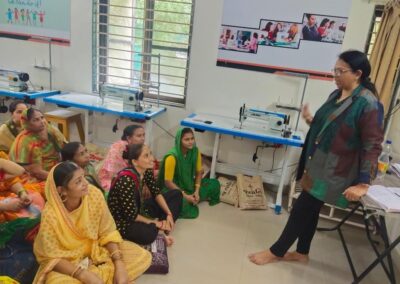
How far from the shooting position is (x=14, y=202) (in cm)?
177

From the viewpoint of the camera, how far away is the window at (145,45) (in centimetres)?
335

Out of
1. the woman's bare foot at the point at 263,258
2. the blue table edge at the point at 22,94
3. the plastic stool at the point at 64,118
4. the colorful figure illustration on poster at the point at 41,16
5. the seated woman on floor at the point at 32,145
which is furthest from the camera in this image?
the colorful figure illustration on poster at the point at 41,16

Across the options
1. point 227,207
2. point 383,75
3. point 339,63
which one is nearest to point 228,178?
point 227,207

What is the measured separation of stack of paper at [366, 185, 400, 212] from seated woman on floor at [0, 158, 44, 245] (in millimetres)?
1846

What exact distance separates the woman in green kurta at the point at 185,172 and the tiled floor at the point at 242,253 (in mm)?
124

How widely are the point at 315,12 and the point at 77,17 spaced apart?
253 cm

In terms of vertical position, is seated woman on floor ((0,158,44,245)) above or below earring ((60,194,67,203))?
below

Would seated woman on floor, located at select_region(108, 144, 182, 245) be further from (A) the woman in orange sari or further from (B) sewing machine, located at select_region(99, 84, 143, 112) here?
(B) sewing machine, located at select_region(99, 84, 143, 112)

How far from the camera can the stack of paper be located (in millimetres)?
1527

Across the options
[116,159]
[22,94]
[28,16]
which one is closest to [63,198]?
[116,159]

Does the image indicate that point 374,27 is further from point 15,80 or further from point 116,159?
point 15,80

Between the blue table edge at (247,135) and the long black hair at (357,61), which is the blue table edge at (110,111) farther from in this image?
the long black hair at (357,61)

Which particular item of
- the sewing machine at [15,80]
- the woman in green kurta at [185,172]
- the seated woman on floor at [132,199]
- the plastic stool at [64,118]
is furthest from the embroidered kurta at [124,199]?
the sewing machine at [15,80]

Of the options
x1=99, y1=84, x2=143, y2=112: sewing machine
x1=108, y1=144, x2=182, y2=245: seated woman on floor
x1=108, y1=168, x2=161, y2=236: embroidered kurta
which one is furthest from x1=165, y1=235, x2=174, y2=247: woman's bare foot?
x1=99, y1=84, x2=143, y2=112: sewing machine
